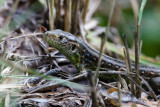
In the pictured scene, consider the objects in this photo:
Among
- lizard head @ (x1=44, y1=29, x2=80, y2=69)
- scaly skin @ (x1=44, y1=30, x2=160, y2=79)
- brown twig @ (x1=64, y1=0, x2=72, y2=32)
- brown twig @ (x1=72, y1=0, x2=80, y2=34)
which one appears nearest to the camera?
lizard head @ (x1=44, y1=29, x2=80, y2=69)

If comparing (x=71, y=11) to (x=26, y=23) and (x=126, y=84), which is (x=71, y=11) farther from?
(x=126, y=84)

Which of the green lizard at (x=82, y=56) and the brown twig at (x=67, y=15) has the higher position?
the brown twig at (x=67, y=15)

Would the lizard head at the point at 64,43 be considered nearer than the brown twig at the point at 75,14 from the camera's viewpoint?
Yes

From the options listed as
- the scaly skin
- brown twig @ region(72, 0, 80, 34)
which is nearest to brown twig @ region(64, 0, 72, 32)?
brown twig @ region(72, 0, 80, 34)

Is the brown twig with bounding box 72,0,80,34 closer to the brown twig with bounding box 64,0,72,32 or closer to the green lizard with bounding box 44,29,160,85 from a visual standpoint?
the brown twig with bounding box 64,0,72,32

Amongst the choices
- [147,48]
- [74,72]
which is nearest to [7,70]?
[74,72]

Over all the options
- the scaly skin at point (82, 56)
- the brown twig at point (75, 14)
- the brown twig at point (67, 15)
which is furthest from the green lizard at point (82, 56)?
the brown twig at point (75, 14)

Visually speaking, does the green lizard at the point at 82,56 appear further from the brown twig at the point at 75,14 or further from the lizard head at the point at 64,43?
the brown twig at the point at 75,14

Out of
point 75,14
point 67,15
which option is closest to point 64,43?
point 67,15
